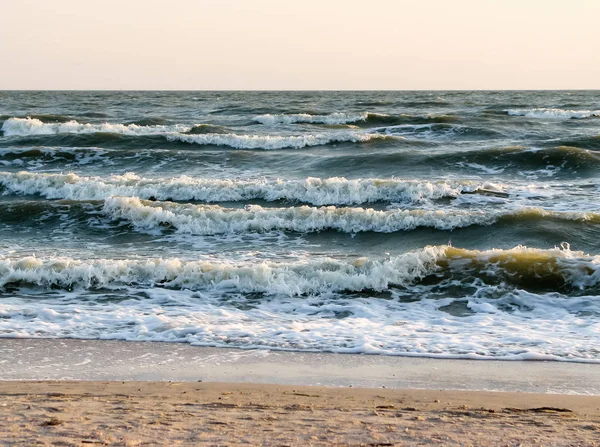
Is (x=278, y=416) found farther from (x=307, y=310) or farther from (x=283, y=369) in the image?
(x=307, y=310)

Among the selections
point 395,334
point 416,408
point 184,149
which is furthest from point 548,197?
point 184,149

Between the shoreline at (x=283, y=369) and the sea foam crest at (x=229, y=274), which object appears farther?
the sea foam crest at (x=229, y=274)

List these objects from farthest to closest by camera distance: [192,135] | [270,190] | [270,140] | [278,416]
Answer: [192,135] < [270,140] < [270,190] < [278,416]

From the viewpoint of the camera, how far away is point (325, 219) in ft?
44.1

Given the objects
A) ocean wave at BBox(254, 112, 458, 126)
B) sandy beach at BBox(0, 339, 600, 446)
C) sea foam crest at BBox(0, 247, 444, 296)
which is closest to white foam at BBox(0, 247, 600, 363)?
sea foam crest at BBox(0, 247, 444, 296)

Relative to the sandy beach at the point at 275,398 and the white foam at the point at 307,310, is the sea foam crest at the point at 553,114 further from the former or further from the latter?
the sandy beach at the point at 275,398

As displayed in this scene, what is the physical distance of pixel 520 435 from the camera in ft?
13.4

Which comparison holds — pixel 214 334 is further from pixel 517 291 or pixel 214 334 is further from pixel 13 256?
pixel 13 256

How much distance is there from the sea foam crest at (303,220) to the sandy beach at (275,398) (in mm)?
6628

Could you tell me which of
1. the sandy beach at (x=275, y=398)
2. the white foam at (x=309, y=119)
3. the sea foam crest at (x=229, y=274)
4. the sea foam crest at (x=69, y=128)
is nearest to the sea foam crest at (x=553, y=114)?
the white foam at (x=309, y=119)

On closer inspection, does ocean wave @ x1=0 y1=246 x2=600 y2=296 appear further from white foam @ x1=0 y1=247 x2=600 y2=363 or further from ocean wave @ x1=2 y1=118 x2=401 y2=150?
ocean wave @ x1=2 y1=118 x2=401 y2=150

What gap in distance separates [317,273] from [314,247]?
105 inches

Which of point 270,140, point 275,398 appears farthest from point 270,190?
point 275,398

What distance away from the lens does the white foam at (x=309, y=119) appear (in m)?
34.1
